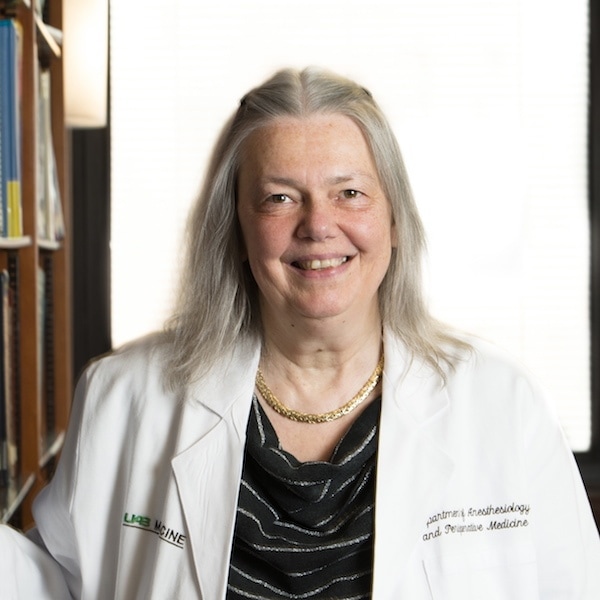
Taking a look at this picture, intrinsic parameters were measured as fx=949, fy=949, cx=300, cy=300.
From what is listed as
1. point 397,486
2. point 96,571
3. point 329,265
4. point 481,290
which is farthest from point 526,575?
point 481,290

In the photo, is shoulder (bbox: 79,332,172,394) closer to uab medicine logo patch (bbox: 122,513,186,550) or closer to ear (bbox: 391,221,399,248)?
uab medicine logo patch (bbox: 122,513,186,550)

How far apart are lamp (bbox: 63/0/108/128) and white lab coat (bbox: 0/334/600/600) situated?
168cm

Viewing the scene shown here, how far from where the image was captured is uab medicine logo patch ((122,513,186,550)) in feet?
5.24

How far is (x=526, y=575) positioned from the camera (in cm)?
159

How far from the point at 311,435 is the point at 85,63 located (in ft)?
6.73

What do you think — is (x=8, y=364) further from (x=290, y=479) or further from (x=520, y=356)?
(x=520, y=356)

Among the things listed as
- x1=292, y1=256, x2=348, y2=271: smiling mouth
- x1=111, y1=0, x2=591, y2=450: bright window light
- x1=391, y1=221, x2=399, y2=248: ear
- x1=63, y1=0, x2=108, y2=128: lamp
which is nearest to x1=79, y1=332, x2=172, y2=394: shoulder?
x1=292, y1=256, x2=348, y2=271: smiling mouth

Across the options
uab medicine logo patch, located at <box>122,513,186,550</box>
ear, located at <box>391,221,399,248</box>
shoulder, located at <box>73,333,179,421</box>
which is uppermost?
ear, located at <box>391,221,399,248</box>

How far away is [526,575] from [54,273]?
2.01 metres

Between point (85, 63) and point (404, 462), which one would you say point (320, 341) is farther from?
point (85, 63)

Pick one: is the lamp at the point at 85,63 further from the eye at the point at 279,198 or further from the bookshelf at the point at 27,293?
the eye at the point at 279,198

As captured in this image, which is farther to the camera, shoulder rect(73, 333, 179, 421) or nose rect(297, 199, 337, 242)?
shoulder rect(73, 333, 179, 421)

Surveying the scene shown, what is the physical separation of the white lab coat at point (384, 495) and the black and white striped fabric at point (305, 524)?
0.03 m

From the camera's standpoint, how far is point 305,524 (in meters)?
1.58
